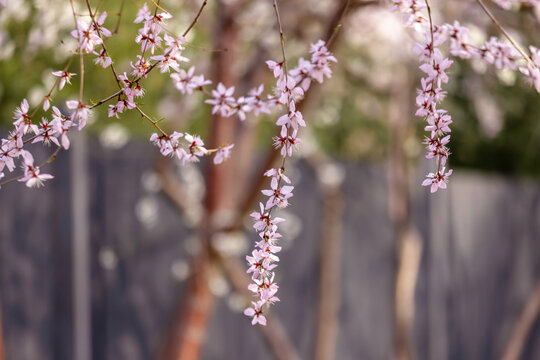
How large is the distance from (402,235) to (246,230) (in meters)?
1.03

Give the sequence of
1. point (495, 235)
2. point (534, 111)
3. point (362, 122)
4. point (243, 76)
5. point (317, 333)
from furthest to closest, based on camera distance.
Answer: point (362, 122) < point (534, 111) < point (495, 235) < point (317, 333) < point (243, 76)

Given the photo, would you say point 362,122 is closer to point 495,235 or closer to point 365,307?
point 495,235

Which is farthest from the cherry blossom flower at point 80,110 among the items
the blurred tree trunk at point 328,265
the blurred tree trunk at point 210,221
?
the blurred tree trunk at point 328,265

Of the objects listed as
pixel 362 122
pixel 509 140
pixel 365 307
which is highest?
pixel 362 122

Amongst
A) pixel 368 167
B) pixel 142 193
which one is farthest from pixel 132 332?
pixel 368 167

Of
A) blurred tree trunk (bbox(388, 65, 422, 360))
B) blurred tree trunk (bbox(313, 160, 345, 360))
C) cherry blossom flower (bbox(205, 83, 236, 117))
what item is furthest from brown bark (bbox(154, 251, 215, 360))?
cherry blossom flower (bbox(205, 83, 236, 117))

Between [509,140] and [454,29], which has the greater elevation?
[509,140]

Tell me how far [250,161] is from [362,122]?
5531 mm

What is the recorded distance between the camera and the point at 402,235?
473 centimetres

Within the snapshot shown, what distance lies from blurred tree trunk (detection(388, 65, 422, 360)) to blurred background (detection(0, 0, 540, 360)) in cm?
1

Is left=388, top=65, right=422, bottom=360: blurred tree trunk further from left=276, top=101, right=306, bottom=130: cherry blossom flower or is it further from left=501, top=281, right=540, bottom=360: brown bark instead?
left=276, top=101, right=306, bottom=130: cherry blossom flower

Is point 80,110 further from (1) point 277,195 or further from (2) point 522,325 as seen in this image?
(2) point 522,325

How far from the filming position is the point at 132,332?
12.5ft

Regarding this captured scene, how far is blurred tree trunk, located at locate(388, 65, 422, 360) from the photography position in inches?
184
